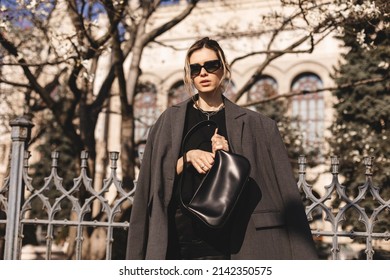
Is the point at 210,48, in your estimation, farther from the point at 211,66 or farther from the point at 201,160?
the point at 201,160

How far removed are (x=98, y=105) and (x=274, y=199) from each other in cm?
820

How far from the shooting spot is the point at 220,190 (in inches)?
88.0

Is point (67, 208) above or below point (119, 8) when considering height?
below

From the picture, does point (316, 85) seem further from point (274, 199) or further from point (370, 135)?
point (274, 199)

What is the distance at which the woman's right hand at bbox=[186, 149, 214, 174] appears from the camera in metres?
2.31

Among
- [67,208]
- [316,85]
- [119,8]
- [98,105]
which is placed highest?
[316,85]

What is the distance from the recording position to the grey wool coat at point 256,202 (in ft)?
7.71

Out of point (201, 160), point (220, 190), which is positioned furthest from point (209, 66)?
point (220, 190)

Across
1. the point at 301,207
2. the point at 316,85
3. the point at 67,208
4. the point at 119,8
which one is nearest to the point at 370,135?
the point at 316,85

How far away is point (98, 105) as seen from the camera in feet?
33.4

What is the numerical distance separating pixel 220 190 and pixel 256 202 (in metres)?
0.24

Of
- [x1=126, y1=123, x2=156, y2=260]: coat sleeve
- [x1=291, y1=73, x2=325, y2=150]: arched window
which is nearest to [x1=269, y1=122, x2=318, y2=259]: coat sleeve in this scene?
[x1=126, y1=123, x2=156, y2=260]: coat sleeve

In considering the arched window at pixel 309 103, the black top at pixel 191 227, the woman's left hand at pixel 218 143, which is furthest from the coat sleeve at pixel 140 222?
the arched window at pixel 309 103
